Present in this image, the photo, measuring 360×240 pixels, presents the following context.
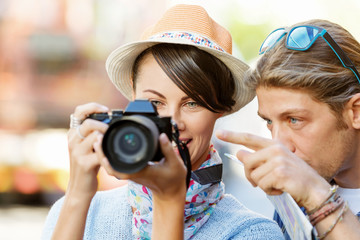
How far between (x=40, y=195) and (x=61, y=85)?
6.44 feet

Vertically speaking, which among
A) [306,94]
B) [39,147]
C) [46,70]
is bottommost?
[306,94]

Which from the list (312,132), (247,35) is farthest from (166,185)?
(247,35)

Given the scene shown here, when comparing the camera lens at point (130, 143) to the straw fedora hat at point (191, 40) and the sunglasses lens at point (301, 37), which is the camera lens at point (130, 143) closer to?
the straw fedora hat at point (191, 40)

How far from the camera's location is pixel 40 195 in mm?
8633

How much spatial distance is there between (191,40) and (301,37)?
0.49 metres

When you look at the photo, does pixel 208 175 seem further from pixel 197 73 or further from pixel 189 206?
pixel 197 73

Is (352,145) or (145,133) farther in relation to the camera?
(352,145)

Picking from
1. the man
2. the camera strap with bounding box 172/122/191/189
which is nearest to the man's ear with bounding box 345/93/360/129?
the man

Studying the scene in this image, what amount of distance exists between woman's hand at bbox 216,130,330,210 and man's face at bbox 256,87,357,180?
10.4 inches

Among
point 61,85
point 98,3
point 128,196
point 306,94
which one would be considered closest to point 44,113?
point 61,85

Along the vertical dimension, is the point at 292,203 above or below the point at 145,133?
below

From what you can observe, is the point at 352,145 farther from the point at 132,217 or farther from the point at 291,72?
the point at 132,217

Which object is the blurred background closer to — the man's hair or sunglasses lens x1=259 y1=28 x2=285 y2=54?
sunglasses lens x1=259 y1=28 x2=285 y2=54

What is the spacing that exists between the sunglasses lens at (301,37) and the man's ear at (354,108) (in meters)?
0.30
